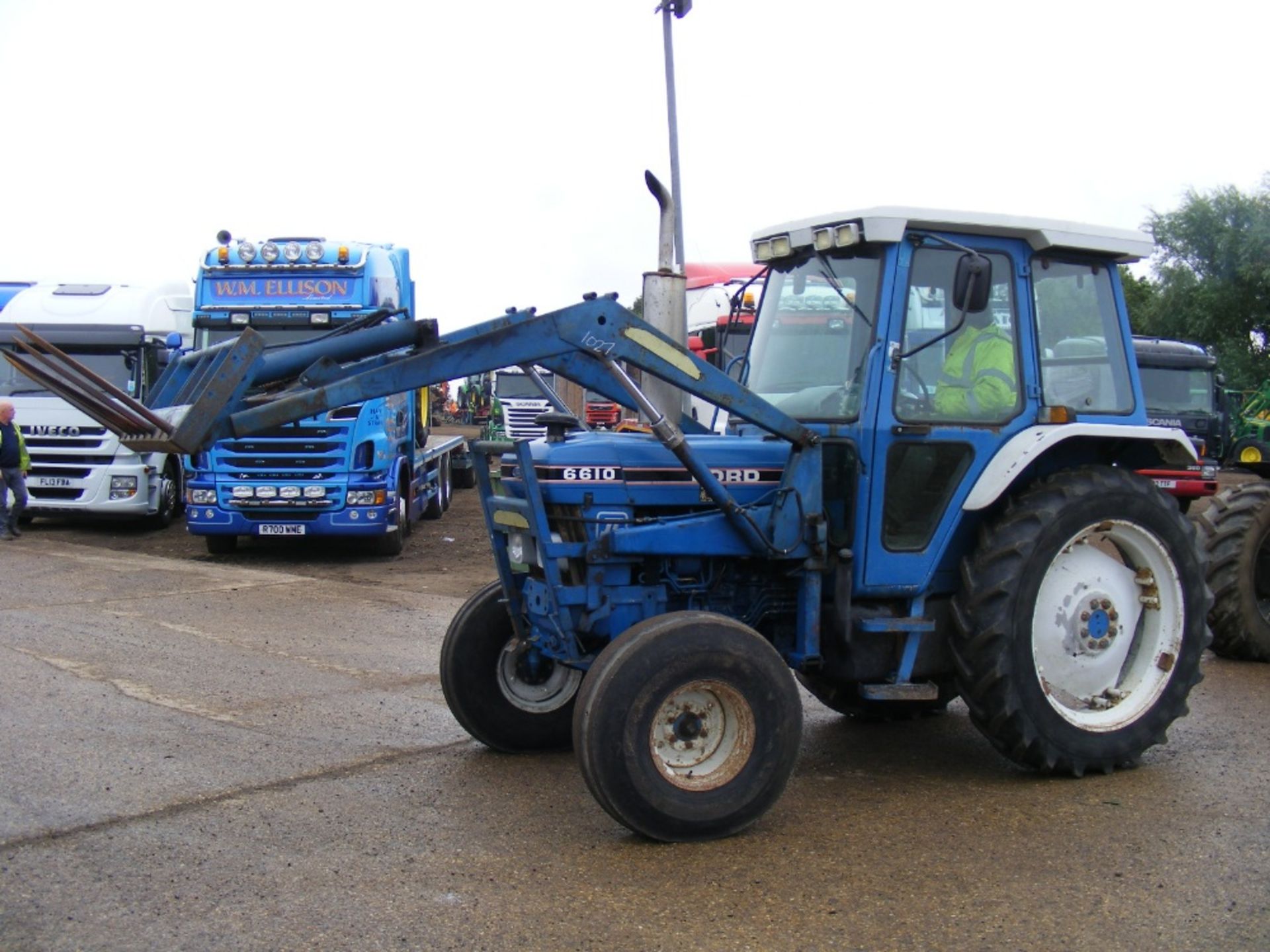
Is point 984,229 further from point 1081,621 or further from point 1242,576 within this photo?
point 1242,576

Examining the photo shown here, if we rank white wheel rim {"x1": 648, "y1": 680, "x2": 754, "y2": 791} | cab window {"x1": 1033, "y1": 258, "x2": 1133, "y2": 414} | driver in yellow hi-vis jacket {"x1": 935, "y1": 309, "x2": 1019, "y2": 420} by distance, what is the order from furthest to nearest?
cab window {"x1": 1033, "y1": 258, "x2": 1133, "y2": 414}, driver in yellow hi-vis jacket {"x1": 935, "y1": 309, "x2": 1019, "y2": 420}, white wheel rim {"x1": 648, "y1": 680, "x2": 754, "y2": 791}

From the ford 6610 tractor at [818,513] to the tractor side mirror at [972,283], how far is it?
0.01m

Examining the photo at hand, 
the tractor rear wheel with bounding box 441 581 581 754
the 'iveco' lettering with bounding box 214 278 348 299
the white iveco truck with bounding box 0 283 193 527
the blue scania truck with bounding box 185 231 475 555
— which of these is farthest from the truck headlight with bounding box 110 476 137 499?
the tractor rear wheel with bounding box 441 581 581 754

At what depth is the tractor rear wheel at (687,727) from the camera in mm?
4824

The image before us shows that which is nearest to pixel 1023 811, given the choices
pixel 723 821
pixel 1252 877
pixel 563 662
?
pixel 1252 877

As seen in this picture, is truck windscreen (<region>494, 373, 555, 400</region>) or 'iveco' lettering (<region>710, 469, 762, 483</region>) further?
truck windscreen (<region>494, 373, 555, 400</region>)

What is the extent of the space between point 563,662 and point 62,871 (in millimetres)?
→ 2109

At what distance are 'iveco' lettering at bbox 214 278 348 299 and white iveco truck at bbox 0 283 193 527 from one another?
2.05m

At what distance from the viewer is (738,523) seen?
17.7 feet

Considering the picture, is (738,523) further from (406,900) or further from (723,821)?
(406,900)

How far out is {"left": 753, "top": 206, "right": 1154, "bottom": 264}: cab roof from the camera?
570 cm

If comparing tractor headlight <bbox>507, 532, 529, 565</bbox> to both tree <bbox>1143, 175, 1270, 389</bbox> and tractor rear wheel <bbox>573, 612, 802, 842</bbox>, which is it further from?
tree <bbox>1143, 175, 1270, 389</bbox>

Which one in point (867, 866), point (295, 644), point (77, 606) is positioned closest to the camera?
point (867, 866)

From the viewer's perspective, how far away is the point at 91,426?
1642 cm
